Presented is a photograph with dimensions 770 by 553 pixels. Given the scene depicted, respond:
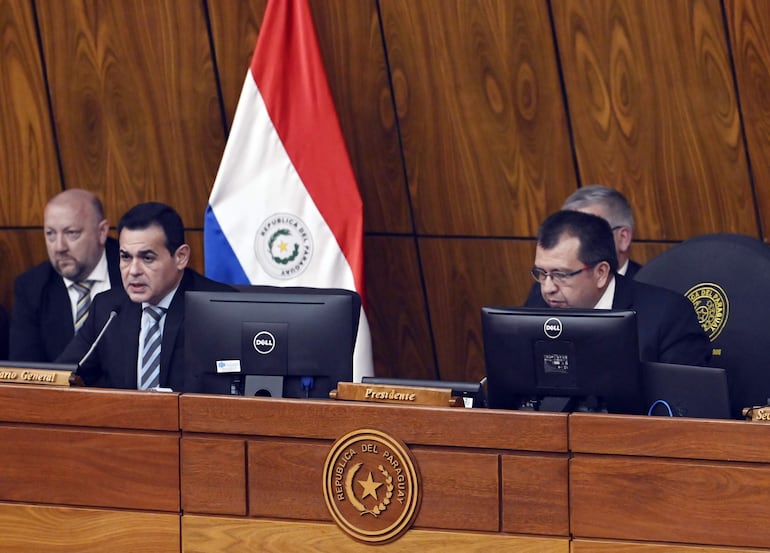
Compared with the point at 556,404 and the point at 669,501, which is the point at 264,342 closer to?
the point at 556,404

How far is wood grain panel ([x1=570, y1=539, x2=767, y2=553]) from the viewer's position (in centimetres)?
295

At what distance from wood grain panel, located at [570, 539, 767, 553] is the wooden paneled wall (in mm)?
2320

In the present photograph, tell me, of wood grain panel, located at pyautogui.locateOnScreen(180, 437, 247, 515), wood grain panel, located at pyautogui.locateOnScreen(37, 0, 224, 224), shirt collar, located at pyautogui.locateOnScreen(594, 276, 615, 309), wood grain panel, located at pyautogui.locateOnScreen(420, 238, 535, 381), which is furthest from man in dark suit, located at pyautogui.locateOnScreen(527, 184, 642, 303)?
wood grain panel, located at pyautogui.locateOnScreen(37, 0, 224, 224)

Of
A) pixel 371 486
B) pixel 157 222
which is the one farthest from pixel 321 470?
pixel 157 222

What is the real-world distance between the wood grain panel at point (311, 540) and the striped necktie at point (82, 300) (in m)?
2.09

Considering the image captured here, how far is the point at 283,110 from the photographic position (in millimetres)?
5207

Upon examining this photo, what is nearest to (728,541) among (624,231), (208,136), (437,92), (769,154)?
(624,231)

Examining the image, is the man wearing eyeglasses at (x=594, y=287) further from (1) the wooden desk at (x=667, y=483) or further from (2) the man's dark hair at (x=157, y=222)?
(2) the man's dark hair at (x=157, y=222)

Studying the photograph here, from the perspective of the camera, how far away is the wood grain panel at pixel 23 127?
569 cm

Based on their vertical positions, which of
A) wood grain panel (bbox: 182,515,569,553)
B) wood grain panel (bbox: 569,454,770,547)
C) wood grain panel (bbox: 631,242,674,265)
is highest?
wood grain panel (bbox: 631,242,674,265)

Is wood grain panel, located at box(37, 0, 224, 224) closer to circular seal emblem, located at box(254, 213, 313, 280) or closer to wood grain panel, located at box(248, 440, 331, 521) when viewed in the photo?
circular seal emblem, located at box(254, 213, 313, 280)

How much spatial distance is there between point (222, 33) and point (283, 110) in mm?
551

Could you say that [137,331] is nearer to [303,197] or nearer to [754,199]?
[303,197]

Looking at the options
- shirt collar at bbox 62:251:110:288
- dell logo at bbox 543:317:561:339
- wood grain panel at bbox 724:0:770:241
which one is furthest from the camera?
shirt collar at bbox 62:251:110:288
